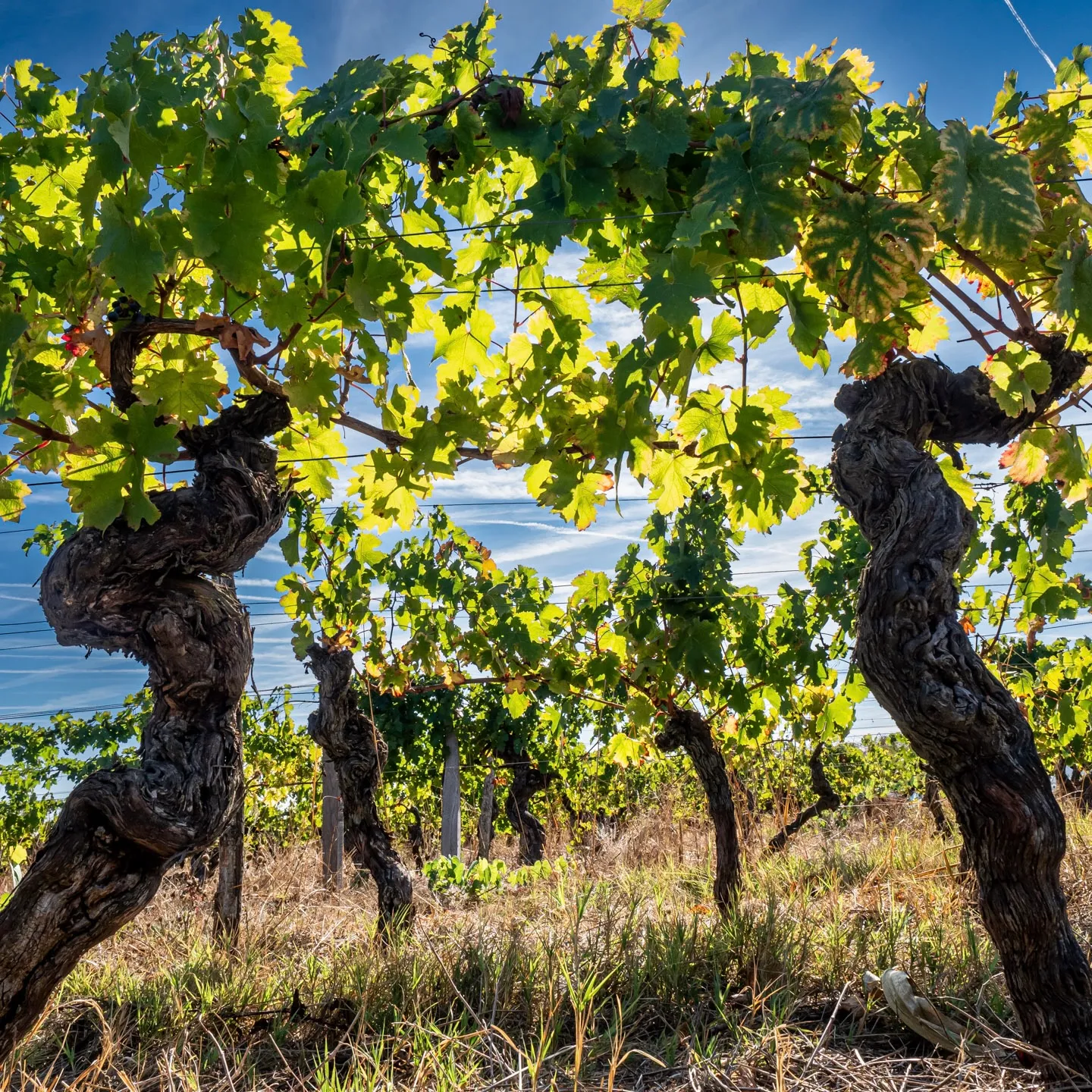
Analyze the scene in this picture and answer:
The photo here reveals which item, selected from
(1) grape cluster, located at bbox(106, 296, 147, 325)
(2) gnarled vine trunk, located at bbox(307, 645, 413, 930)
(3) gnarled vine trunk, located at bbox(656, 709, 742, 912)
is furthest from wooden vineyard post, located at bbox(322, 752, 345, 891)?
(1) grape cluster, located at bbox(106, 296, 147, 325)

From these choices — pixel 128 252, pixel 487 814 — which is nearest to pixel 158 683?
pixel 128 252

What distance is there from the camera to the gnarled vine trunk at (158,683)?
229 cm

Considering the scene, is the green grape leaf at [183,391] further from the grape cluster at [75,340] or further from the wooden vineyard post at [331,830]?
the wooden vineyard post at [331,830]

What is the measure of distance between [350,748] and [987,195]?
4.64m

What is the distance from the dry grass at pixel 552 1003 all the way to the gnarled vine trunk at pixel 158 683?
0.51 m

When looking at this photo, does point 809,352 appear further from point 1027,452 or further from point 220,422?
point 220,422

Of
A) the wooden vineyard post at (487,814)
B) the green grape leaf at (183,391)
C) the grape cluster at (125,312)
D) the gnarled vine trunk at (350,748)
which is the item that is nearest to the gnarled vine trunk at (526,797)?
the wooden vineyard post at (487,814)

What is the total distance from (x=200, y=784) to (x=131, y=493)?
873 millimetres

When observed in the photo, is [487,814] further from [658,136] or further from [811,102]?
[811,102]

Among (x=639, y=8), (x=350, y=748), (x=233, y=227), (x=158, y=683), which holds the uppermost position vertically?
(x=639, y=8)

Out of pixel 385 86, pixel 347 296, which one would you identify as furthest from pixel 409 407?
pixel 385 86

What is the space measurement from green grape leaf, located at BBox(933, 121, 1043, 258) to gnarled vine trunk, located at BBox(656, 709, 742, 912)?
4.09 meters

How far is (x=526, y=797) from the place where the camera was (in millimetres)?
12844

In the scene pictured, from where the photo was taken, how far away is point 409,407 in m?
2.84
